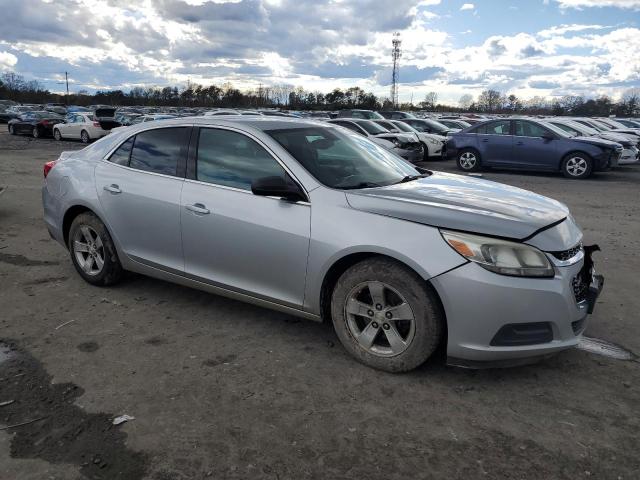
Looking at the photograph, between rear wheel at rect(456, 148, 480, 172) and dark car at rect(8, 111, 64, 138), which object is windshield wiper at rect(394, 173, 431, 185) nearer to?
rear wheel at rect(456, 148, 480, 172)

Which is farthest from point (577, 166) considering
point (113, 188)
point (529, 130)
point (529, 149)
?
point (113, 188)

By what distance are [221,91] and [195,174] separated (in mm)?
106127

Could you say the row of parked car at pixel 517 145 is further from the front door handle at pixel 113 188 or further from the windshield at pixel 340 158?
the front door handle at pixel 113 188

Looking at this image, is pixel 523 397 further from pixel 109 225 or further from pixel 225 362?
pixel 109 225

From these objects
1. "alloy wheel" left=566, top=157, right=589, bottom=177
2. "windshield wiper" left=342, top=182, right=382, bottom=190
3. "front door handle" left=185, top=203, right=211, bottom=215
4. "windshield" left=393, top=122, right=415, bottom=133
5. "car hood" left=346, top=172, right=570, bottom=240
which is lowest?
"front door handle" left=185, top=203, right=211, bottom=215

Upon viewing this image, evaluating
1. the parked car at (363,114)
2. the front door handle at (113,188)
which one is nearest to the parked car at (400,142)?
the parked car at (363,114)

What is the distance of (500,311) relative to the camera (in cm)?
305

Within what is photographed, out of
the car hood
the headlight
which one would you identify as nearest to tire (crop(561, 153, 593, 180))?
the car hood

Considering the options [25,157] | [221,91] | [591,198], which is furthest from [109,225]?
[221,91]

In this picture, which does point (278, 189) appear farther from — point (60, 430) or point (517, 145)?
point (517, 145)

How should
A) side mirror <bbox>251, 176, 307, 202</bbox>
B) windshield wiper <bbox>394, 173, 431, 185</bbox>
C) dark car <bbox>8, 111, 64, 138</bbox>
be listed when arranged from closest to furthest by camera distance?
side mirror <bbox>251, 176, 307, 202</bbox> → windshield wiper <bbox>394, 173, 431, 185</bbox> → dark car <bbox>8, 111, 64, 138</bbox>

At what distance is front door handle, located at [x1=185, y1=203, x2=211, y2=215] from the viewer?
4.02 metres

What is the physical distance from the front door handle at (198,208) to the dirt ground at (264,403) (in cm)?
89

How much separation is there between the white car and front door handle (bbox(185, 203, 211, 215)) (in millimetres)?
22907
